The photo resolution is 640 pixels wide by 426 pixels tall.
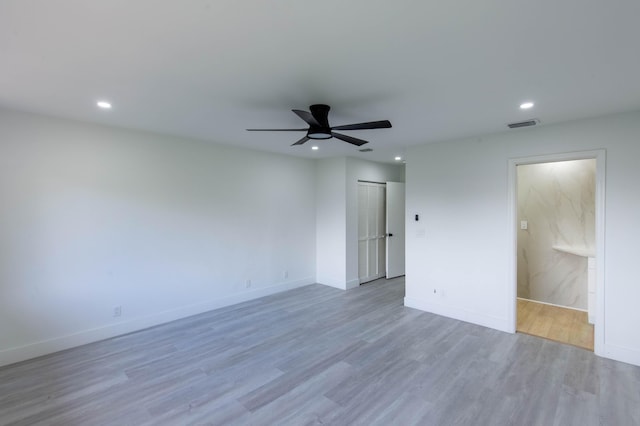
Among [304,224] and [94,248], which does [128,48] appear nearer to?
[94,248]

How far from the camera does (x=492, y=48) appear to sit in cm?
191

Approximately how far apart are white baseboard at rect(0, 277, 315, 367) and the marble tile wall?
4.54 meters

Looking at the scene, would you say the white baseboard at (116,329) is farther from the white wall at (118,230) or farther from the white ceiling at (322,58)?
the white ceiling at (322,58)

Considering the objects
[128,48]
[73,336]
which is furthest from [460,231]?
[73,336]

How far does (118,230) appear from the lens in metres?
3.81

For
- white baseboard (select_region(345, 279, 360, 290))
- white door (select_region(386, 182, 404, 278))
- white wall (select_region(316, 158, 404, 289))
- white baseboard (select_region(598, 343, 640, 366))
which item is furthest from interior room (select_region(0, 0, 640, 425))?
white door (select_region(386, 182, 404, 278))

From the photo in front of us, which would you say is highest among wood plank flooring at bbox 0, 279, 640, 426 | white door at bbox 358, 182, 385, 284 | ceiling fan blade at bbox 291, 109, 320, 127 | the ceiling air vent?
the ceiling air vent

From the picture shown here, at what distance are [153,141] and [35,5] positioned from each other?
2.70 m

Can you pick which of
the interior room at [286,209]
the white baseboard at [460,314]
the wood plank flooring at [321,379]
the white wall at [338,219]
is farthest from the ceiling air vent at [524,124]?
the white wall at [338,219]

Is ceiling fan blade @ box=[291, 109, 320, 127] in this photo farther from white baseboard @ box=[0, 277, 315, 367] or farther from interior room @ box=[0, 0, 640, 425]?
white baseboard @ box=[0, 277, 315, 367]

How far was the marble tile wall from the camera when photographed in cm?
461

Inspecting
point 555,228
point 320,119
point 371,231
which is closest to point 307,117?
point 320,119

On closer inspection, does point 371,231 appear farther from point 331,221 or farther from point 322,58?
point 322,58

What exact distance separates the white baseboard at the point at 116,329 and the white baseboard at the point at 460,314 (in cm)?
252
